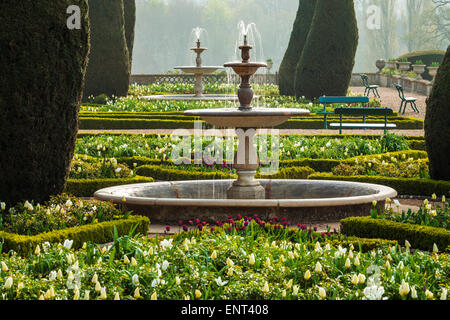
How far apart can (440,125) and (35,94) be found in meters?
5.07

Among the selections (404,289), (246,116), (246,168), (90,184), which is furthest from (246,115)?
(404,289)

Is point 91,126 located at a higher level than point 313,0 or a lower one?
lower

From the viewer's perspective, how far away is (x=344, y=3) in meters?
20.8

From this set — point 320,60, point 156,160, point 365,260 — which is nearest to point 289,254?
point 365,260

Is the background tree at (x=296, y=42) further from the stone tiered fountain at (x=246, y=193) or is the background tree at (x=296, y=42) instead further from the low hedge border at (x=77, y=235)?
the low hedge border at (x=77, y=235)

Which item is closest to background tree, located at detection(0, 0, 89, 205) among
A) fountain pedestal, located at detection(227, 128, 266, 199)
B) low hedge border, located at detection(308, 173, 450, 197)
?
fountain pedestal, located at detection(227, 128, 266, 199)

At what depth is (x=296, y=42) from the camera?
24.0m

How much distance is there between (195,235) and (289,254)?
1292 millimetres

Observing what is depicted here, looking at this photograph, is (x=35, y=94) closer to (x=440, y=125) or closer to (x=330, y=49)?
(x=440, y=125)

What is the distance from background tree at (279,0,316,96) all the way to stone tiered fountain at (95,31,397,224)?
50.0 feet

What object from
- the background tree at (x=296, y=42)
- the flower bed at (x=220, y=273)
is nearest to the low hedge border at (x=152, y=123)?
the background tree at (x=296, y=42)
